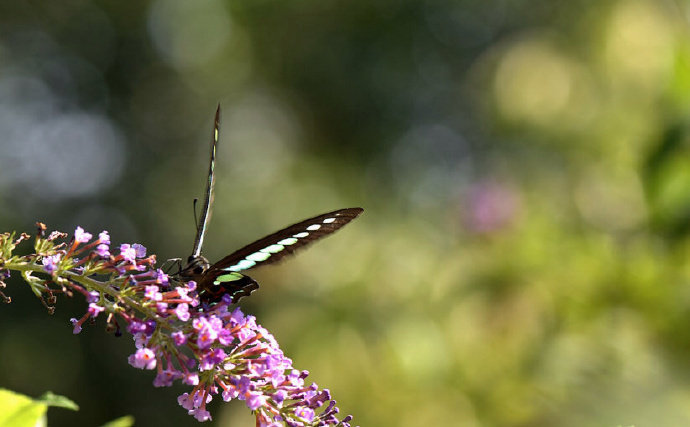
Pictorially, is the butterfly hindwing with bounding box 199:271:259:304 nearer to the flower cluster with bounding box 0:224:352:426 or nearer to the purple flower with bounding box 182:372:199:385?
the flower cluster with bounding box 0:224:352:426

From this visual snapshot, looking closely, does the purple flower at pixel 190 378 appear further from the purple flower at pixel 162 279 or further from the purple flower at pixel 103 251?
the purple flower at pixel 103 251

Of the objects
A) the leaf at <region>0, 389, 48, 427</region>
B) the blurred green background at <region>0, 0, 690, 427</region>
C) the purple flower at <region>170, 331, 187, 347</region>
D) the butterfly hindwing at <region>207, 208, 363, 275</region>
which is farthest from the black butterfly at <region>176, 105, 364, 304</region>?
the blurred green background at <region>0, 0, 690, 427</region>

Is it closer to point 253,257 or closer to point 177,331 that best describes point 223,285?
point 253,257

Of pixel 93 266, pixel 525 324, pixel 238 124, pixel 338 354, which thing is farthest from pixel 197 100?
pixel 93 266

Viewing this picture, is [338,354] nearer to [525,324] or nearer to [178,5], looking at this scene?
[525,324]

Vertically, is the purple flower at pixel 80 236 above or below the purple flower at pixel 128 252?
above

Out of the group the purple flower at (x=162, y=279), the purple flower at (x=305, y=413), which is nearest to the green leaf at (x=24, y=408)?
the purple flower at (x=162, y=279)
